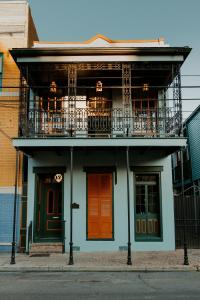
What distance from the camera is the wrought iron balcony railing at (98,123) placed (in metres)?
13.3

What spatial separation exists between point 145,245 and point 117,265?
10.3 ft

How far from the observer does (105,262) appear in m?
11.1

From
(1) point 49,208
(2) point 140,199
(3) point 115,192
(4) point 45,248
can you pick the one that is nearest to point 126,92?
(3) point 115,192

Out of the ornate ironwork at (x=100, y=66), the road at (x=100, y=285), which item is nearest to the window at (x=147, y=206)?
the road at (x=100, y=285)

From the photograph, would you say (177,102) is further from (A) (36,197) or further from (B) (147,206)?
(A) (36,197)

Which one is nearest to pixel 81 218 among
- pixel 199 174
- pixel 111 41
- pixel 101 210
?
pixel 101 210

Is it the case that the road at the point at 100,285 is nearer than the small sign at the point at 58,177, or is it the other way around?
the road at the point at 100,285

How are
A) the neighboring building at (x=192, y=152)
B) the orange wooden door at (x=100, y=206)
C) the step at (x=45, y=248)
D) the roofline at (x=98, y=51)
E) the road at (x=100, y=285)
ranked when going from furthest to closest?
the neighboring building at (x=192, y=152)
the orange wooden door at (x=100, y=206)
the step at (x=45, y=248)
the roofline at (x=98, y=51)
the road at (x=100, y=285)

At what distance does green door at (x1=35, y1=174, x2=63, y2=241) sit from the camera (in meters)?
13.9

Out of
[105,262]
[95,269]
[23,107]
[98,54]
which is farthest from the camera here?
[23,107]

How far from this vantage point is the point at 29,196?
13828 mm

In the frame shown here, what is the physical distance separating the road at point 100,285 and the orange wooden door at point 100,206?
3781 millimetres

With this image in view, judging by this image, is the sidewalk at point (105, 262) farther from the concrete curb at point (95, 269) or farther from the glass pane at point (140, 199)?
the glass pane at point (140, 199)

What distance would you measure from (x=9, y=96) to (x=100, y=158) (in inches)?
184
